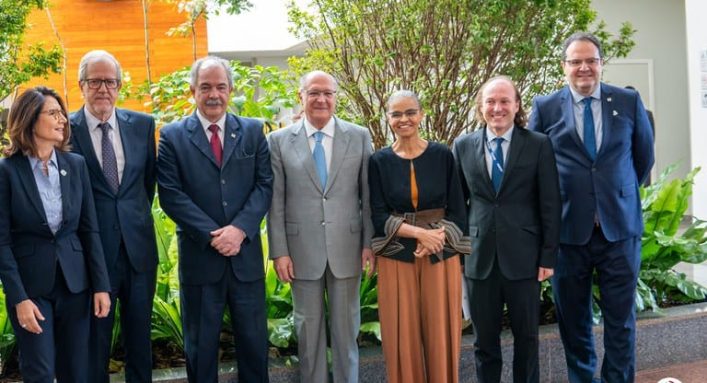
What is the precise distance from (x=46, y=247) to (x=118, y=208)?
16.4 inches

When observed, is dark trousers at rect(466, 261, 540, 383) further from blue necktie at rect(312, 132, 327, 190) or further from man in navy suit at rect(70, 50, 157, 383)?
man in navy suit at rect(70, 50, 157, 383)

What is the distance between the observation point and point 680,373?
4.22m

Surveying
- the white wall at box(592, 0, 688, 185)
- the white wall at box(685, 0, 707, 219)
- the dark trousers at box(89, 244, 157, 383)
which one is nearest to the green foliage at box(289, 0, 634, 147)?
the white wall at box(685, 0, 707, 219)

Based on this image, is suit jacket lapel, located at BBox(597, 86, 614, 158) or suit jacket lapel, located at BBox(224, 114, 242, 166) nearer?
suit jacket lapel, located at BBox(224, 114, 242, 166)

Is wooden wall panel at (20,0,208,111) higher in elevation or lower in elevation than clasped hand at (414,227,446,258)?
higher

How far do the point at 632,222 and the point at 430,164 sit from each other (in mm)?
1080

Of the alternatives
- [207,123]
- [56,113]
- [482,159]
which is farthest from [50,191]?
[482,159]

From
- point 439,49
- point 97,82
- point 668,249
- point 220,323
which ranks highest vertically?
point 439,49

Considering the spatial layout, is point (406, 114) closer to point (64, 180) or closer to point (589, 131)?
point (589, 131)

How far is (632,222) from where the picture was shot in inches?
143

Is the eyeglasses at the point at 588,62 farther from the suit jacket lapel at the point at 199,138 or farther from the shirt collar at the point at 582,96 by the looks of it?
the suit jacket lapel at the point at 199,138

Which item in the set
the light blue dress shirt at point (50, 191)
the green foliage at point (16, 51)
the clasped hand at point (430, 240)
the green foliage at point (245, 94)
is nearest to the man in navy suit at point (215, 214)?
the light blue dress shirt at point (50, 191)

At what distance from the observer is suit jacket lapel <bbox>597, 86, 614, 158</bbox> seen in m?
3.58

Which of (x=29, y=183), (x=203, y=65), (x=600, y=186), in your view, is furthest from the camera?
(x=600, y=186)
